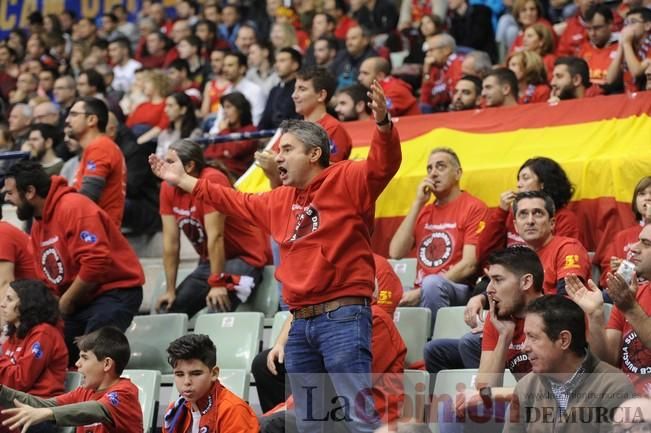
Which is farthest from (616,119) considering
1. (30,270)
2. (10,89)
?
(10,89)

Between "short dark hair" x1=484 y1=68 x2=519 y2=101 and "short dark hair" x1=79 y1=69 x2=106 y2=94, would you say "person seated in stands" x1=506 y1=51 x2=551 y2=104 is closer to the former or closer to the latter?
"short dark hair" x1=484 y1=68 x2=519 y2=101

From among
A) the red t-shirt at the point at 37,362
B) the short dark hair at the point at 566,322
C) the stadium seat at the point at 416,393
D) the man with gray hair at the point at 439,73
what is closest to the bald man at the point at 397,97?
the man with gray hair at the point at 439,73

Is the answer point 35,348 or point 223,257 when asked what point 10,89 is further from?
point 35,348

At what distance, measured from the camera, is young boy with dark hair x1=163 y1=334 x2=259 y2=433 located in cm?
608

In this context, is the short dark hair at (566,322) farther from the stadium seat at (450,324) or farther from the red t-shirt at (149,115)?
the red t-shirt at (149,115)

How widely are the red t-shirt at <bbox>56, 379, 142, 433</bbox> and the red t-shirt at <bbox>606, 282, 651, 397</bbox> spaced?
2483mm

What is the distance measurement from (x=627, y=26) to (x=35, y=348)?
5276 mm

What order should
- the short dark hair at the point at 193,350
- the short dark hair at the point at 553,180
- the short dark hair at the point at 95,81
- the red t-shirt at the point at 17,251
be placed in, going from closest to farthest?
the short dark hair at the point at 193,350
the short dark hair at the point at 553,180
the red t-shirt at the point at 17,251
the short dark hair at the point at 95,81

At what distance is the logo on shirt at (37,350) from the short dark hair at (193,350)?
1156 mm

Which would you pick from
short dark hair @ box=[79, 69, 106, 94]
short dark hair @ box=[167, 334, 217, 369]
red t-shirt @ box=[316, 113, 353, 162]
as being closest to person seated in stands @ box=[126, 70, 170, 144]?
short dark hair @ box=[79, 69, 106, 94]

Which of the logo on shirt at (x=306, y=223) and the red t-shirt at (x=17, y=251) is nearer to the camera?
the logo on shirt at (x=306, y=223)

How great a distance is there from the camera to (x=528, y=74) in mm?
10016

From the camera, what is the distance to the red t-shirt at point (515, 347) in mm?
5863

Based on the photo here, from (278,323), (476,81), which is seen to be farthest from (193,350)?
(476,81)
